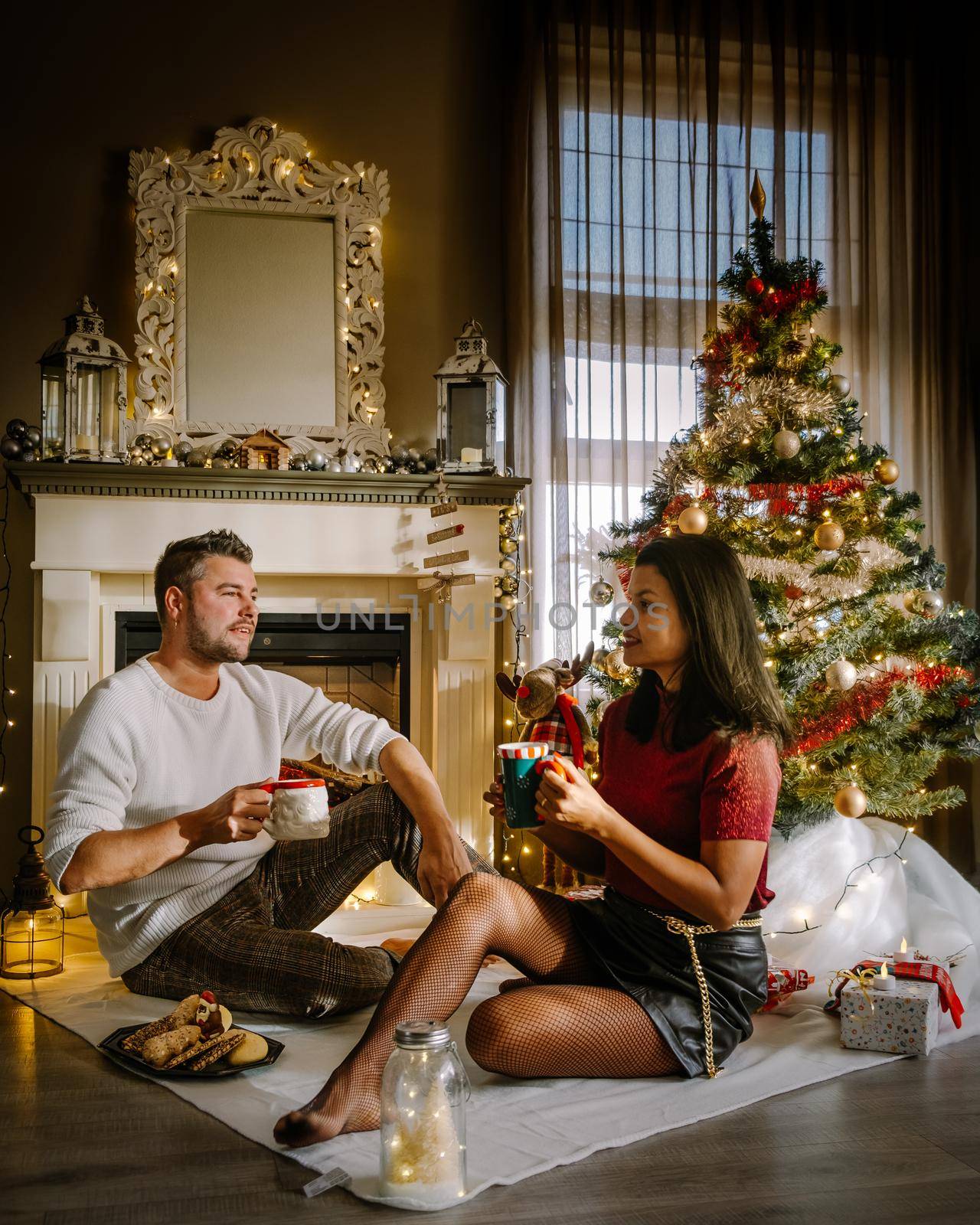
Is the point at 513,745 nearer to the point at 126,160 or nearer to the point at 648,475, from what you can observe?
the point at 648,475

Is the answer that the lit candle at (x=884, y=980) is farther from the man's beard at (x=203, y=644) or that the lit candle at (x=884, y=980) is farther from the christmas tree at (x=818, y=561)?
the man's beard at (x=203, y=644)

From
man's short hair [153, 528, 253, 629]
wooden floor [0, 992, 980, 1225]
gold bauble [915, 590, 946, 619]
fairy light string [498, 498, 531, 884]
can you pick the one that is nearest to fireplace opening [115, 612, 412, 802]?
fairy light string [498, 498, 531, 884]

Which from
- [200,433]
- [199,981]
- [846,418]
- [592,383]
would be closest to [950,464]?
[846,418]

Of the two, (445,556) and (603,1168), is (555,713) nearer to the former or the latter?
(445,556)

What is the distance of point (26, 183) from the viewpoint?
3.54m

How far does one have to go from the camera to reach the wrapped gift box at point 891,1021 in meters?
2.05

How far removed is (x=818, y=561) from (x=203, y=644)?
1.68 metres

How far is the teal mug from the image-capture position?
1711 mm

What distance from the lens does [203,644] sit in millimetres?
2393

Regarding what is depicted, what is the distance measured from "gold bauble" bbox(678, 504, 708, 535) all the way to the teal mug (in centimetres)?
137

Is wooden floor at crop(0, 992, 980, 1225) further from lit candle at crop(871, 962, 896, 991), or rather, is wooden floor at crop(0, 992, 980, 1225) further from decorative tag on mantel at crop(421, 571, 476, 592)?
decorative tag on mantel at crop(421, 571, 476, 592)

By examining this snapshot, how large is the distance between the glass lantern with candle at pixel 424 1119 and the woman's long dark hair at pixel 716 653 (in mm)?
673

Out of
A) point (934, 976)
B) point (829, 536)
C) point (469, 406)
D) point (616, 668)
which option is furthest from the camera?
point (469, 406)

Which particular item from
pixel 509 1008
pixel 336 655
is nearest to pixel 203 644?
pixel 509 1008
